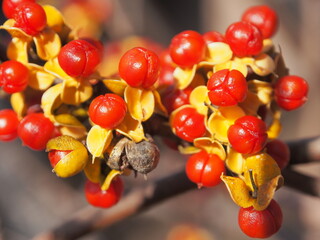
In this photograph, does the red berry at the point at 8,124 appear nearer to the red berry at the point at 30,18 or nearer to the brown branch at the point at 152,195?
the red berry at the point at 30,18

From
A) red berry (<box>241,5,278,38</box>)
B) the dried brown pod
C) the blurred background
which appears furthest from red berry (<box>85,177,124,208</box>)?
the blurred background

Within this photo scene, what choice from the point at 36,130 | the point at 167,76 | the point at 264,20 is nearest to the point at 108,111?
the point at 36,130

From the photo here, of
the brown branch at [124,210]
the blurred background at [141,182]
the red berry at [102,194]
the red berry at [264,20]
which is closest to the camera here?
the red berry at [102,194]

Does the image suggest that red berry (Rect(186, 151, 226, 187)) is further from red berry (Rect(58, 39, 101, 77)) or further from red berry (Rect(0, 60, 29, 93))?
red berry (Rect(0, 60, 29, 93))

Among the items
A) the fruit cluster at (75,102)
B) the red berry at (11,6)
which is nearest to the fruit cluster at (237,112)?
the fruit cluster at (75,102)

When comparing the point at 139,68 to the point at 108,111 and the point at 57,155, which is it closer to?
the point at 108,111

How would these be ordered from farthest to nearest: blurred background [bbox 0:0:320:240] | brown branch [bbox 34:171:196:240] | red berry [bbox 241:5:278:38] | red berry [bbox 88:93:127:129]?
blurred background [bbox 0:0:320:240], brown branch [bbox 34:171:196:240], red berry [bbox 241:5:278:38], red berry [bbox 88:93:127:129]
